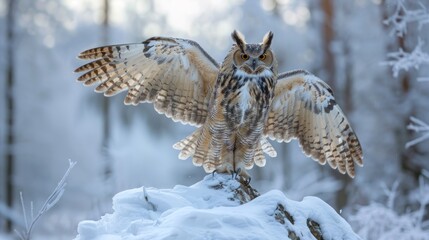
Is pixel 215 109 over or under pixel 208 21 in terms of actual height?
under

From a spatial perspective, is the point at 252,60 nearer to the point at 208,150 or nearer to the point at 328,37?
the point at 208,150

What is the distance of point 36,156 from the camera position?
82.6 ft

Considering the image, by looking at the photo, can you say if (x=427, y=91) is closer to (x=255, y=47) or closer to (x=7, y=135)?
(x=255, y=47)

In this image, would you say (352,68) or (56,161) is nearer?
(352,68)

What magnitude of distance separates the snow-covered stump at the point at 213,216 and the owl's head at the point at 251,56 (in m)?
0.90

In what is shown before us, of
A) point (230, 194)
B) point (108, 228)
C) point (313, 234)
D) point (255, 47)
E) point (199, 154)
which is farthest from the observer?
point (199, 154)

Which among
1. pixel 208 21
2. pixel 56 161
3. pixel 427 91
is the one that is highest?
pixel 208 21

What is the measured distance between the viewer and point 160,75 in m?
5.07

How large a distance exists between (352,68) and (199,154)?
1110 cm

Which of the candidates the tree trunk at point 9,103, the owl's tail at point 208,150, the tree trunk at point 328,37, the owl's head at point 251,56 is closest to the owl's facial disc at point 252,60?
the owl's head at point 251,56

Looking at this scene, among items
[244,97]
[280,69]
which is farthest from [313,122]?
[280,69]


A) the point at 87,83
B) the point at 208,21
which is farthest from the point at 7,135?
the point at 87,83

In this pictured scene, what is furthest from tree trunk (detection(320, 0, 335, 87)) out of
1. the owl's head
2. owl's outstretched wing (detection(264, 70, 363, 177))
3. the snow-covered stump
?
the snow-covered stump

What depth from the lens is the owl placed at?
458 cm
